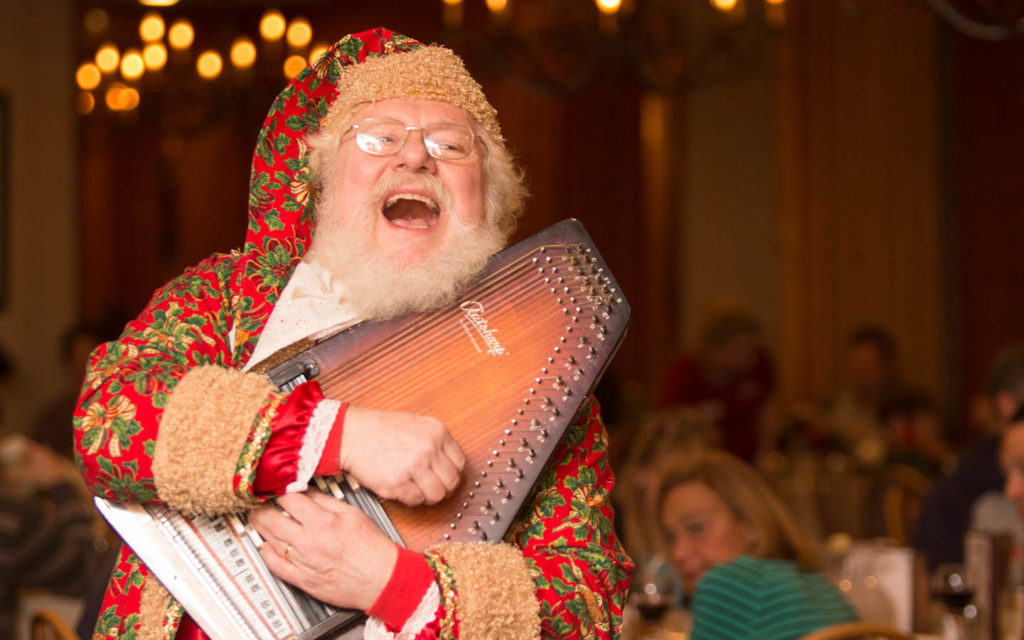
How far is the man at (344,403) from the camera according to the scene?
117 cm

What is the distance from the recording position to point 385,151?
1.36 metres

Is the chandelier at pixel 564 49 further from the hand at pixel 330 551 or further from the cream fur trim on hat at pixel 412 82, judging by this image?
the hand at pixel 330 551

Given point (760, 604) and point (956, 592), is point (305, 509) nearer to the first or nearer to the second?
point (760, 604)

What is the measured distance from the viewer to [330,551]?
117cm

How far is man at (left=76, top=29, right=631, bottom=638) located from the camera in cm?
117

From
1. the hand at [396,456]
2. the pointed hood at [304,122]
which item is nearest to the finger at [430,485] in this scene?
the hand at [396,456]

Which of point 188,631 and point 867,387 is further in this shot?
point 867,387

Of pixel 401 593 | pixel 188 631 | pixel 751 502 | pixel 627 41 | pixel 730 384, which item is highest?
pixel 627 41

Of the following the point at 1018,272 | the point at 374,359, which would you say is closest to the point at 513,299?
the point at 374,359

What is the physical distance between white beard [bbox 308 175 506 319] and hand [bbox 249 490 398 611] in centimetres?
23

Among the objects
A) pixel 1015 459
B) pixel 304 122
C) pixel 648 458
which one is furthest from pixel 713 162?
pixel 304 122

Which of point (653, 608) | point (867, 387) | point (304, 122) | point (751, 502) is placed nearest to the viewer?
point (304, 122)

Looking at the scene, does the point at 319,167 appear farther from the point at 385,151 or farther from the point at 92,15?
the point at 92,15

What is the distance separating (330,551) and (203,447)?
0.15 meters
